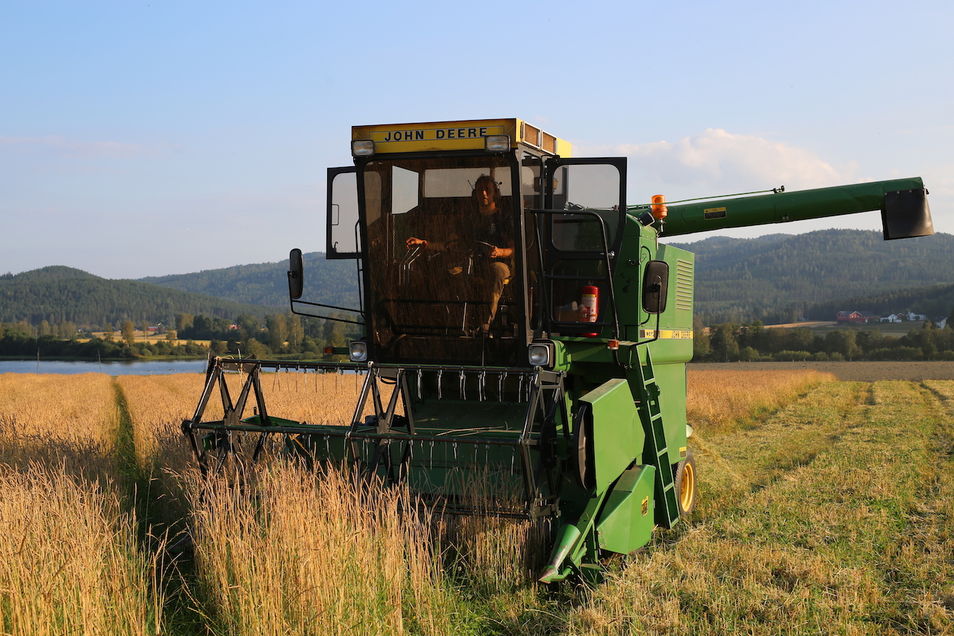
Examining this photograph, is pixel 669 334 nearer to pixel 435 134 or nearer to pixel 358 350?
pixel 358 350

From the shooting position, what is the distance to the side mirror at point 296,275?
24.8ft

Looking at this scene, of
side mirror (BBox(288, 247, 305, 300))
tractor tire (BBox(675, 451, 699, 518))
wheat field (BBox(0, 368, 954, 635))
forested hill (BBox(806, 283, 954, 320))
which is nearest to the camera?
wheat field (BBox(0, 368, 954, 635))

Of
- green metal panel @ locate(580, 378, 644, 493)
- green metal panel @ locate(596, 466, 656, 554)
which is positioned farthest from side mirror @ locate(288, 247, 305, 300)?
green metal panel @ locate(596, 466, 656, 554)

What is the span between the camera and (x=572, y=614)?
511cm

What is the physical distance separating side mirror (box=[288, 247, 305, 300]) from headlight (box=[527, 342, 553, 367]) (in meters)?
2.23

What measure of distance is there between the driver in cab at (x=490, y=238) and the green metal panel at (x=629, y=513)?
1743mm

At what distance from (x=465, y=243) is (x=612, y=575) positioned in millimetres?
2902

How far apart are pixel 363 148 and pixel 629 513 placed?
3.61 meters

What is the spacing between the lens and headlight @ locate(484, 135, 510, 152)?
6.55 meters

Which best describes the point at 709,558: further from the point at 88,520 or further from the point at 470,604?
the point at 88,520

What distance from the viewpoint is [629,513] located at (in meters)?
6.39

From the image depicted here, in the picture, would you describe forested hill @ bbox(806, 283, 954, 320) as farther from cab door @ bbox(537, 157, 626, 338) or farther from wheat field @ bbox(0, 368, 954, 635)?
cab door @ bbox(537, 157, 626, 338)

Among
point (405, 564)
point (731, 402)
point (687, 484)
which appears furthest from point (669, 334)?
point (731, 402)

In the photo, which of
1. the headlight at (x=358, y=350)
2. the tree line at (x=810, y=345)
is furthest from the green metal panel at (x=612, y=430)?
the tree line at (x=810, y=345)
